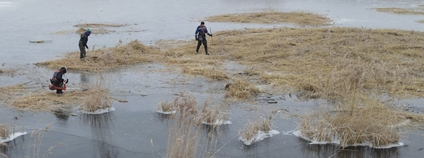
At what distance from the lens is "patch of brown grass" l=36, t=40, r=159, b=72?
14.0 metres

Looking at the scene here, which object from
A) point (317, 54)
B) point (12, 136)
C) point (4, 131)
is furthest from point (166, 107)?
point (317, 54)

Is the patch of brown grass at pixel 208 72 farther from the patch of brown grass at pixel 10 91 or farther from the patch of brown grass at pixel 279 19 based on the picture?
the patch of brown grass at pixel 279 19

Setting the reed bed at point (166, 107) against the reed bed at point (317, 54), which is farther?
the reed bed at point (317, 54)

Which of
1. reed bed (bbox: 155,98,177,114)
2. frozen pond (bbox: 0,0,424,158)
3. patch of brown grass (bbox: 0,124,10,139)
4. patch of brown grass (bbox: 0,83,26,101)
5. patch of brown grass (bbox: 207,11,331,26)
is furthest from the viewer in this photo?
patch of brown grass (bbox: 207,11,331,26)

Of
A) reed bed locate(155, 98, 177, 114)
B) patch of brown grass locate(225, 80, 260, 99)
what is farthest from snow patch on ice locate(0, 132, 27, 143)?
patch of brown grass locate(225, 80, 260, 99)

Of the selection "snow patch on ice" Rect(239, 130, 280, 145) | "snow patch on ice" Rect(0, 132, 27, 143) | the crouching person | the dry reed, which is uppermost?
the crouching person

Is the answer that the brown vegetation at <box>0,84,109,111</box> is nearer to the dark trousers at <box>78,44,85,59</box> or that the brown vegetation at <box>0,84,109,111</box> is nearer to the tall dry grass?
the tall dry grass

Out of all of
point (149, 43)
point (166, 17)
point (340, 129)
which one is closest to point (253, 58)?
point (149, 43)

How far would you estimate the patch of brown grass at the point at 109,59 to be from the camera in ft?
46.0

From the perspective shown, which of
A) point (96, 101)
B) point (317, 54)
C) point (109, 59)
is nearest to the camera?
point (96, 101)

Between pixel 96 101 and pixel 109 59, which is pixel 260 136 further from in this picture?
pixel 109 59

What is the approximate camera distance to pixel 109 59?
14297 millimetres

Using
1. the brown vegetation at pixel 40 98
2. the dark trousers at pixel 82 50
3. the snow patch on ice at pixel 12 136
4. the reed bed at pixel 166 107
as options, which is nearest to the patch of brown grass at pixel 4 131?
the snow patch on ice at pixel 12 136

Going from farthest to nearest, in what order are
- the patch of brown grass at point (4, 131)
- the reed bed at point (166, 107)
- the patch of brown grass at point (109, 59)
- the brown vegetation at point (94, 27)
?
the brown vegetation at point (94, 27)
the patch of brown grass at point (109, 59)
the reed bed at point (166, 107)
the patch of brown grass at point (4, 131)
